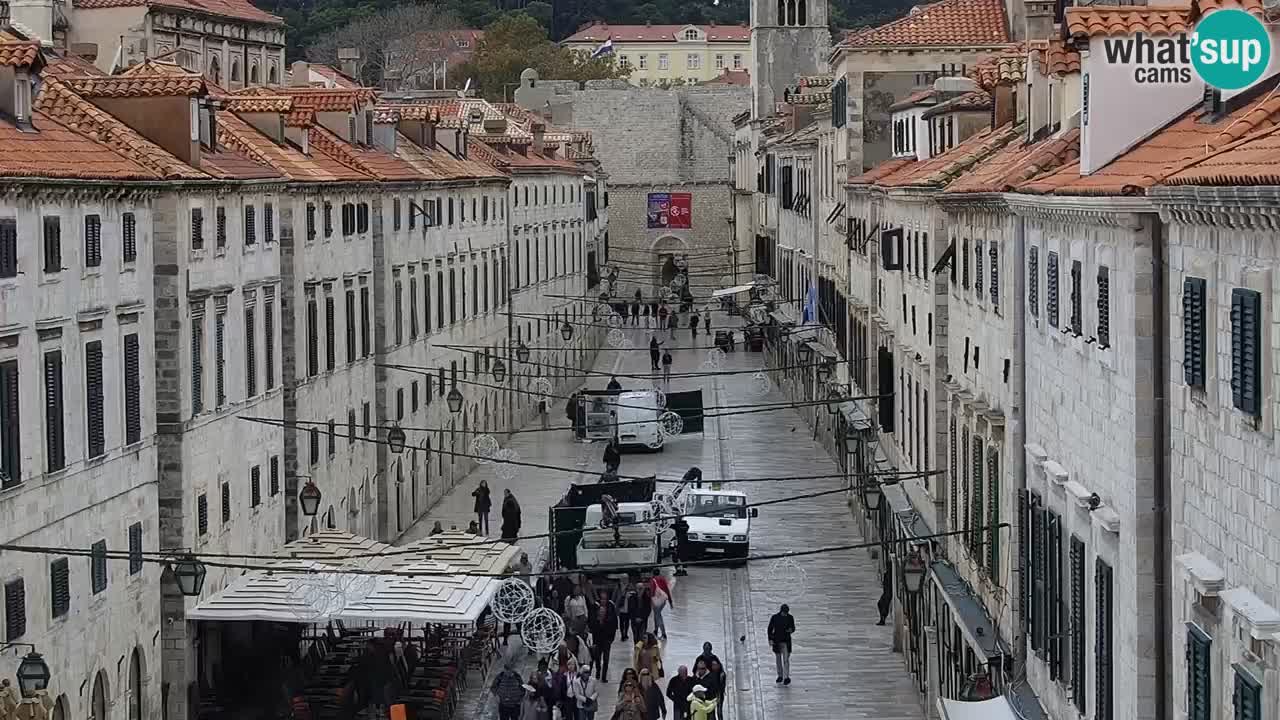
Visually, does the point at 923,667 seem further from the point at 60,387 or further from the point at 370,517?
the point at 370,517

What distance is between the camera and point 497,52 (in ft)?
489

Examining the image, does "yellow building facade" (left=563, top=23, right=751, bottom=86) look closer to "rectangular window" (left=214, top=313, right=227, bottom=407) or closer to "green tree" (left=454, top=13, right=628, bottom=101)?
"green tree" (left=454, top=13, right=628, bottom=101)

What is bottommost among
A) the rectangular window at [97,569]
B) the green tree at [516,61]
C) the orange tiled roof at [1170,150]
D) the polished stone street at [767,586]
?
the polished stone street at [767,586]

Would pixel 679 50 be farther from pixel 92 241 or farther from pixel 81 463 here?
pixel 81 463

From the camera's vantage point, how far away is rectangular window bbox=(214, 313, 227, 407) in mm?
34688

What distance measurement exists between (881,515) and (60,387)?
66.4 feet

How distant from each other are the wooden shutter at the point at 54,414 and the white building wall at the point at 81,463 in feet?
0.34

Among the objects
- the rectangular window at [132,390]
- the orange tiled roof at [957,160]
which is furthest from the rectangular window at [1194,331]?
the rectangular window at [132,390]

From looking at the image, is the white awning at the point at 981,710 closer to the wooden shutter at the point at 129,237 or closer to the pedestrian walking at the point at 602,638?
the wooden shutter at the point at 129,237

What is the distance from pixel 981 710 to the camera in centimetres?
2283

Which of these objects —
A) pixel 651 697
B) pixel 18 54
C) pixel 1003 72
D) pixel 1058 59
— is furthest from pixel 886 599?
pixel 18 54

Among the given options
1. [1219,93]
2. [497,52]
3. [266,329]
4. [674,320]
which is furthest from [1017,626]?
[497,52]

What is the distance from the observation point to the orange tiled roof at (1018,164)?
2391cm

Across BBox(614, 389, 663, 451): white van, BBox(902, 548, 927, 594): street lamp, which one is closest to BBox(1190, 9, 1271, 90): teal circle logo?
BBox(902, 548, 927, 594): street lamp
